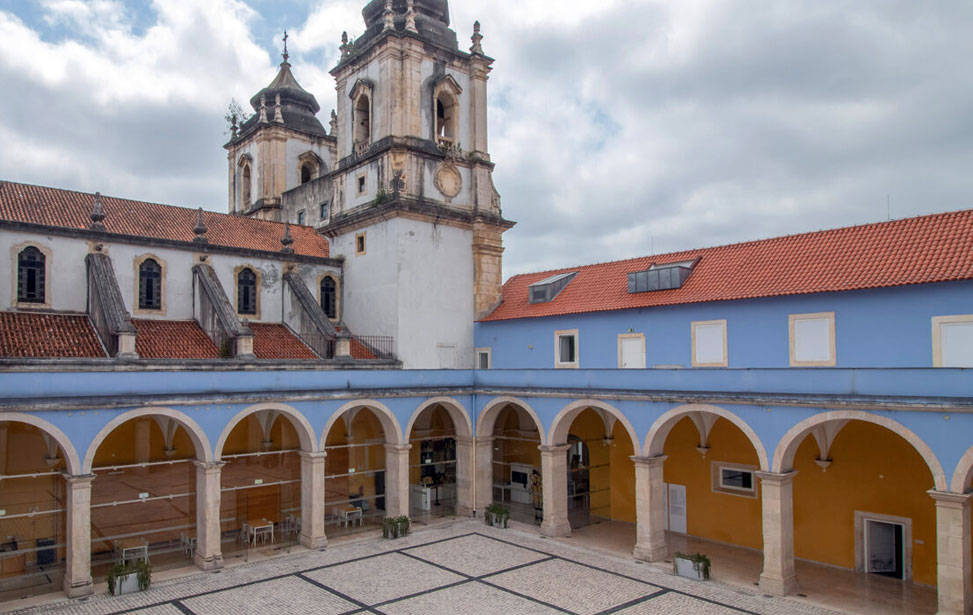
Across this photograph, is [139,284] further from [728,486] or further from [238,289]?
[728,486]

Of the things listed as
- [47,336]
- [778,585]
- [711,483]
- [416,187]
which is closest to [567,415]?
[711,483]

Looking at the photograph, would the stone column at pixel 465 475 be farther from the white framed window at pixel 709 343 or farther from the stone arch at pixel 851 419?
the stone arch at pixel 851 419

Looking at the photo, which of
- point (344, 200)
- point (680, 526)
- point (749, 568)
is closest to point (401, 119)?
point (344, 200)

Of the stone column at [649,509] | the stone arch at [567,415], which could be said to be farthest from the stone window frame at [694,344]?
the stone column at [649,509]

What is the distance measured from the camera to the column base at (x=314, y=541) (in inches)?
823

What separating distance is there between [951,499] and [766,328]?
674cm

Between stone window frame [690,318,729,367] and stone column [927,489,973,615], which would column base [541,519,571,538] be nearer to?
stone window frame [690,318,729,367]

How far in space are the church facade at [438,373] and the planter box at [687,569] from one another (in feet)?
4.16

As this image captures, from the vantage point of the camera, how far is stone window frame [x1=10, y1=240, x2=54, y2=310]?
21.1 metres

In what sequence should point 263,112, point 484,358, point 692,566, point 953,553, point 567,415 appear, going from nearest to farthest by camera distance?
Result: point 953,553 < point 692,566 < point 567,415 < point 484,358 < point 263,112

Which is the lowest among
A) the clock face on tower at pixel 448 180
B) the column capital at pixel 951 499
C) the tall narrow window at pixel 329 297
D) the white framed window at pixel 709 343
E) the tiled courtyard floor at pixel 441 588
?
the tiled courtyard floor at pixel 441 588

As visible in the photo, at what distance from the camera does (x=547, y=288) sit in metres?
26.7

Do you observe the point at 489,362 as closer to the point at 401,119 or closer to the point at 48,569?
the point at 401,119

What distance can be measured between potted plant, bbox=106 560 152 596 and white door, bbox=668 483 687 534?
613 inches
